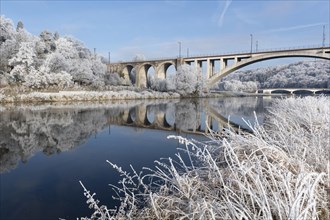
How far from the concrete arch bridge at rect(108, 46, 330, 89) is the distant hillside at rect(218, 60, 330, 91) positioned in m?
33.9

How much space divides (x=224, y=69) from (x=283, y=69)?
85559mm

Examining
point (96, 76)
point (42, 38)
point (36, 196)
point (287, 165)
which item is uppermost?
point (42, 38)

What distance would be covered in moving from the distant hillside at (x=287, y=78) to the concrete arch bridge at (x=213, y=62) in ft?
111

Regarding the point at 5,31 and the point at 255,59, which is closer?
the point at 5,31

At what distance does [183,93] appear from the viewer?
150 feet

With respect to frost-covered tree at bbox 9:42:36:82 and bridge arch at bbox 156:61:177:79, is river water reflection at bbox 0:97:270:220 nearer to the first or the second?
frost-covered tree at bbox 9:42:36:82

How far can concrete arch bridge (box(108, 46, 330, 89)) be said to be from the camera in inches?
1719

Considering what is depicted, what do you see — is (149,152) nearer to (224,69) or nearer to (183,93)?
(183,93)

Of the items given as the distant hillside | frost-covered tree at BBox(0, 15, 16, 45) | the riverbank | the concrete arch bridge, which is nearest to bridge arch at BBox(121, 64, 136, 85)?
the concrete arch bridge

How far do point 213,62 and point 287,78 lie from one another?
65.2 meters

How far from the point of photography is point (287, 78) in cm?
10975

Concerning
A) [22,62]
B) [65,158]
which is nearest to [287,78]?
[22,62]

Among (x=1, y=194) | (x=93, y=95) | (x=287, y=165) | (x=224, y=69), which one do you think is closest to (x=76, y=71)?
(x=93, y=95)

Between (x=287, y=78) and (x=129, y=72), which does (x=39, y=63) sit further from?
(x=287, y=78)
